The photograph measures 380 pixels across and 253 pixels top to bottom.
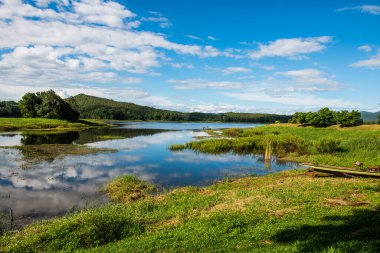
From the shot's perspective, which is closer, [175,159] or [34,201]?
[34,201]

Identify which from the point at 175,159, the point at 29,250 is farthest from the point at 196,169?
the point at 29,250

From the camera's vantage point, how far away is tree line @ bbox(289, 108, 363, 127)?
84.9 meters

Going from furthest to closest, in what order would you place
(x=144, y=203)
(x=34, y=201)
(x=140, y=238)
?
1. (x=34, y=201)
2. (x=144, y=203)
3. (x=140, y=238)

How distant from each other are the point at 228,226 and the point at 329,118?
93050 mm

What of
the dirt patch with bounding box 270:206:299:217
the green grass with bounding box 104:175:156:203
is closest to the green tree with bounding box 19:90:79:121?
the green grass with bounding box 104:175:156:203

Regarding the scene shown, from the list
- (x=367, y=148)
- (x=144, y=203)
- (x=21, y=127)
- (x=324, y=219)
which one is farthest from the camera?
→ (x=21, y=127)

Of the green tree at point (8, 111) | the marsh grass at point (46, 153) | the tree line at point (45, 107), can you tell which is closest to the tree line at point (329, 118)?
the marsh grass at point (46, 153)

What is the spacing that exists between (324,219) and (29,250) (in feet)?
41.9

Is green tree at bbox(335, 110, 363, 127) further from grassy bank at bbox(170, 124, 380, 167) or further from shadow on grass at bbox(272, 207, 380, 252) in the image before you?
shadow on grass at bbox(272, 207, 380, 252)

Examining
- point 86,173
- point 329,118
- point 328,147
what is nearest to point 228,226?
point 86,173

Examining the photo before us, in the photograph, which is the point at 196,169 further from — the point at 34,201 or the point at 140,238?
the point at 140,238

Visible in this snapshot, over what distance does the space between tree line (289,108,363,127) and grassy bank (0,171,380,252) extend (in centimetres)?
7345

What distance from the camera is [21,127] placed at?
314 ft

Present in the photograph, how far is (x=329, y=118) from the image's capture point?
9538 centimetres
